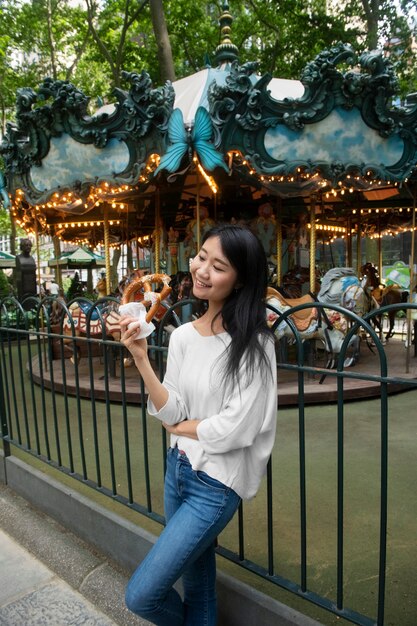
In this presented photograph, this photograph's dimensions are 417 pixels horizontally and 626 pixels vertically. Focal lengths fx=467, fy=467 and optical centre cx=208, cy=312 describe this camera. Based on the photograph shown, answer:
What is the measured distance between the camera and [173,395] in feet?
5.96

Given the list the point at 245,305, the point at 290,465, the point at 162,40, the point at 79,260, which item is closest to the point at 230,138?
the point at 290,465

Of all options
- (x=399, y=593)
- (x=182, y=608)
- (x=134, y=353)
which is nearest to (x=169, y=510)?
(x=182, y=608)

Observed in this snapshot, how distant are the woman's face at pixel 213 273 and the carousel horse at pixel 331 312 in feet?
15.0

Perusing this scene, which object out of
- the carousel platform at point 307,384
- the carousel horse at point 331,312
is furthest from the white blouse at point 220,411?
the carousel horse at point 331,312

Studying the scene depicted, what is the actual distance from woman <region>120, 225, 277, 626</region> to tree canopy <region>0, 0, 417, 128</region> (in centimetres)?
1546

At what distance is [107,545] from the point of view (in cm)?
288

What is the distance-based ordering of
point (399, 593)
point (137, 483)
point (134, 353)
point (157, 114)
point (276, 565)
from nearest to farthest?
point (134, 353), point (399, 593), point (276, 565), point (137, 483), point (157, 114)

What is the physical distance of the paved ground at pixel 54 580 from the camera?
2.41 metres

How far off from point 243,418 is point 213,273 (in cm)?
52

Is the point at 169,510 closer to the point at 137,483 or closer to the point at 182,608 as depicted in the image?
the point at 182,608

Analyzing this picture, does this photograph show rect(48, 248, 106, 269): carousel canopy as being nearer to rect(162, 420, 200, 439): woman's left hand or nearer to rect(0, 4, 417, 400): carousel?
rect(0, 4, 417, 400): carousel

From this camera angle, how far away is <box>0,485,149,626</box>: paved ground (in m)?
2.41

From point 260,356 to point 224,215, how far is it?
8.98 m

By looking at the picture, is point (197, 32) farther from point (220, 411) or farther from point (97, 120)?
point (220, 411)
